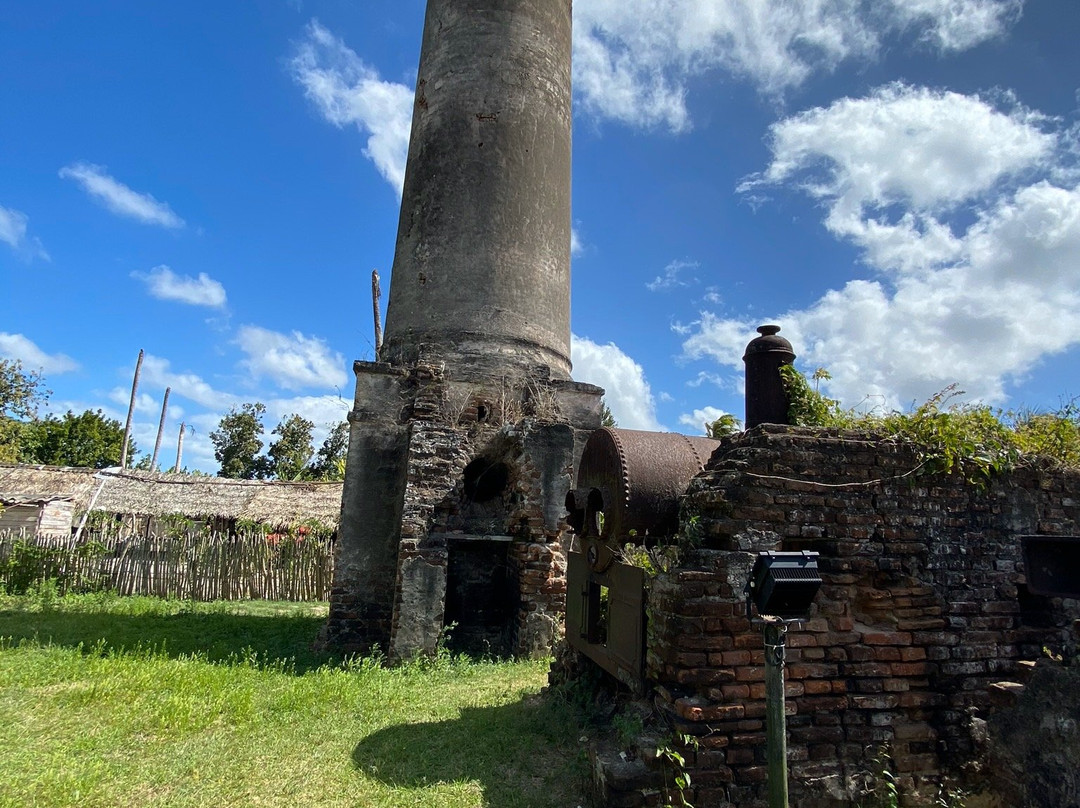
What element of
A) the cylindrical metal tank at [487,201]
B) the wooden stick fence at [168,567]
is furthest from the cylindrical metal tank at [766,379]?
the wooden stick fence at [168,567]

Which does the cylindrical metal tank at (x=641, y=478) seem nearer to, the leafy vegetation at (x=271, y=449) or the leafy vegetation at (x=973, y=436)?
the leafy vegetation at (x=973, y=436)

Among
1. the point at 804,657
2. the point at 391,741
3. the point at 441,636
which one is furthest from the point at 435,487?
the point at 804,657

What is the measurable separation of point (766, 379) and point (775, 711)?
9.62ft

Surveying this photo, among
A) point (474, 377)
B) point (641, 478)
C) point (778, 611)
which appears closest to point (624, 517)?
point (641, 478)

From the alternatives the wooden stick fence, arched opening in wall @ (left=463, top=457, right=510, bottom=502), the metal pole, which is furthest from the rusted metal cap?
the wooden stick fence

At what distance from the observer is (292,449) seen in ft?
126

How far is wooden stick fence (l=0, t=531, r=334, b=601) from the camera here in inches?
534

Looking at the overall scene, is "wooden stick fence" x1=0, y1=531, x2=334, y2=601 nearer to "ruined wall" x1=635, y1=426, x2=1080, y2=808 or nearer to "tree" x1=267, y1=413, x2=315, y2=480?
"ruined wall" x1=635, y1=426, x2=1080, y2=808

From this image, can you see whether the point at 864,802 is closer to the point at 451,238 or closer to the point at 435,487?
the point at 435,487

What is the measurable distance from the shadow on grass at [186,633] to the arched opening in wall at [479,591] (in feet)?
5.93

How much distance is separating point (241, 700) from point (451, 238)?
7.15 meters

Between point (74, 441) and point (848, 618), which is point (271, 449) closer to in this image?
point (74, 441)

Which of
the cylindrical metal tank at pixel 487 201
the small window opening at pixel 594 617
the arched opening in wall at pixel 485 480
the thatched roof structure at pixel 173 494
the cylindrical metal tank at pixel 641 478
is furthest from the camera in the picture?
the thatched roof structure at pixel 173 494

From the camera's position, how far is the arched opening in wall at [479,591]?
Answer: 873 cm
